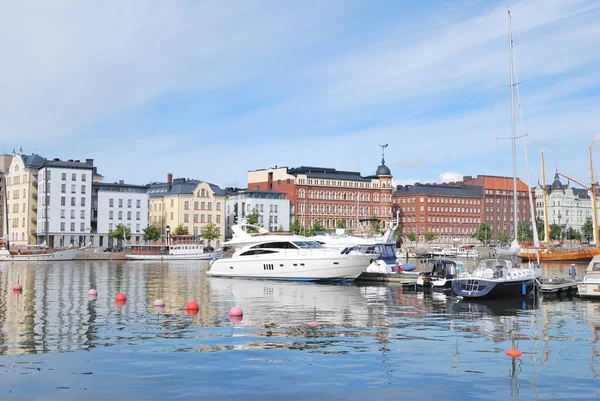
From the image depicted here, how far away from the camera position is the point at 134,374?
71.2 ft

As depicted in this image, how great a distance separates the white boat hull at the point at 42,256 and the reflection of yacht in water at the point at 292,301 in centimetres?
6133

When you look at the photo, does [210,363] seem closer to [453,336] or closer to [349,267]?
[453,336]

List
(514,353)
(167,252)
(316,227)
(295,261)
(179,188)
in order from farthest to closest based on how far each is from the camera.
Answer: (316,227)
(179,188)
(167,252)
(295,261)
(514,353)

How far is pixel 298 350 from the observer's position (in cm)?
2589

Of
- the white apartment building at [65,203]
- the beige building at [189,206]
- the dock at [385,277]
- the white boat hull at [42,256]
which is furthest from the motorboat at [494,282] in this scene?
the beige building at [189,206]

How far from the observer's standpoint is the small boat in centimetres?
12619

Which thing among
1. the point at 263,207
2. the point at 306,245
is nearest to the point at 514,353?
→ the point at 306,245

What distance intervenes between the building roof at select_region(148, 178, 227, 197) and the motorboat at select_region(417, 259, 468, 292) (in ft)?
380

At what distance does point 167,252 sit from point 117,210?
24655 mm

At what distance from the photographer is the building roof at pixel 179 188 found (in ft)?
546

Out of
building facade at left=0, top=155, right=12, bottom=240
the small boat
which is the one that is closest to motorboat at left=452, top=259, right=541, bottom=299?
the small boat

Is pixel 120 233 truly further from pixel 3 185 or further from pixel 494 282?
pixel 494 282

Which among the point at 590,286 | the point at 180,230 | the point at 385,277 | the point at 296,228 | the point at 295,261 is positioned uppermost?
the point at 296,228

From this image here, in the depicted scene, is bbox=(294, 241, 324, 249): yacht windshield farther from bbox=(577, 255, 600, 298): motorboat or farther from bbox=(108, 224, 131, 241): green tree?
bbox=(108, 224, 131, 241): green tree
